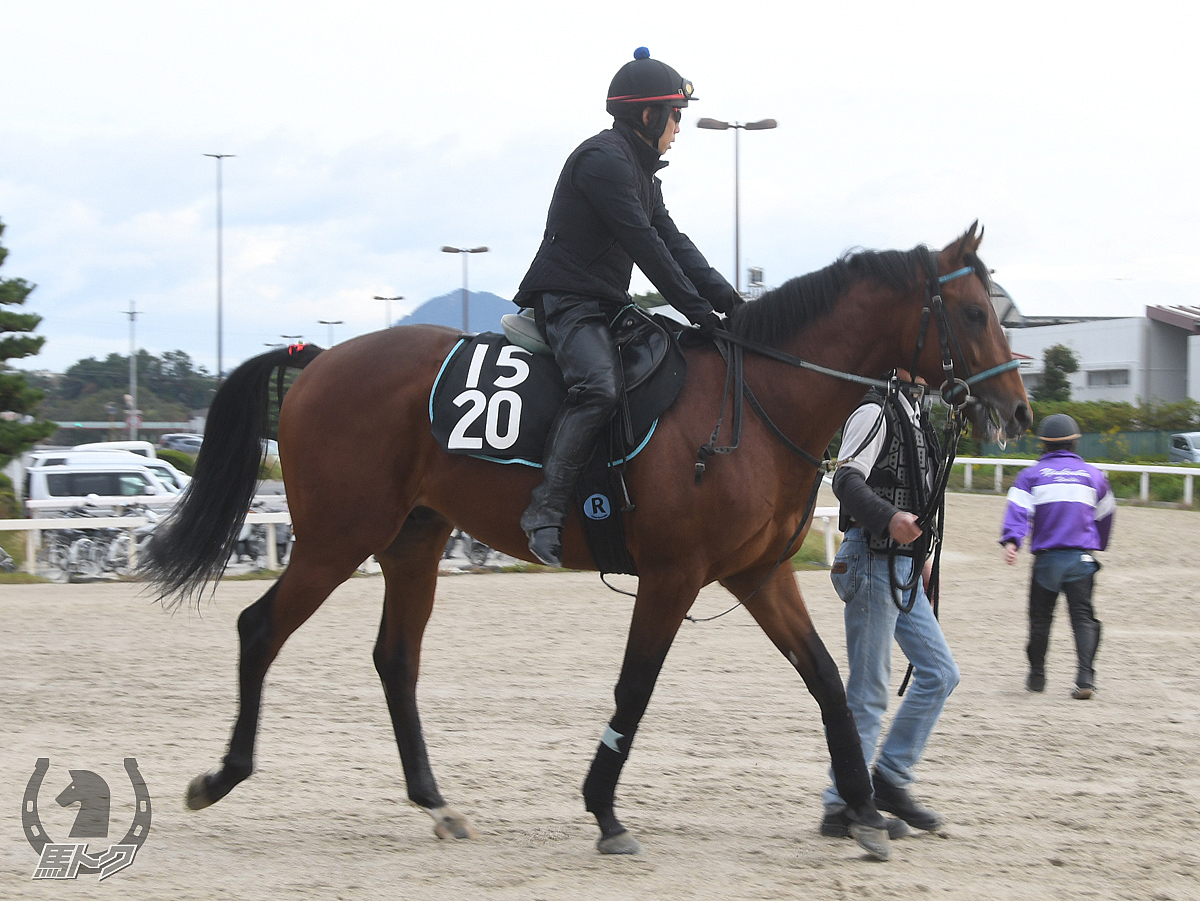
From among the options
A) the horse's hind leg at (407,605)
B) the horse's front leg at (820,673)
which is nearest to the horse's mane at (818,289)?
the horse's front leg at (820,673)

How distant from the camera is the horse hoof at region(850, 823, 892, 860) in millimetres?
4078

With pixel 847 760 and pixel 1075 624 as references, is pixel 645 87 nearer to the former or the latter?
pixel 847 760

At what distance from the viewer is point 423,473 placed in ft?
15.2

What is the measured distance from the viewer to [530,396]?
4.43m

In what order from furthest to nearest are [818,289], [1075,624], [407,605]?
1. [1075,624]
2. [407,605]
3. [818,289]

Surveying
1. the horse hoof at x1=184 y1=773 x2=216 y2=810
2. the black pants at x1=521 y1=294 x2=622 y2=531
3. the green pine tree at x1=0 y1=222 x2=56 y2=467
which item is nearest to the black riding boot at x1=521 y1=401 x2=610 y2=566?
the black pants at x1=521 y1=294 x2=622 y2=531

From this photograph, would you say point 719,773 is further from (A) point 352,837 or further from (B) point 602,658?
(B) point 602,658

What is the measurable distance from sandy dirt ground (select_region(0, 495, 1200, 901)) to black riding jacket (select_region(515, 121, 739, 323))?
216 cm

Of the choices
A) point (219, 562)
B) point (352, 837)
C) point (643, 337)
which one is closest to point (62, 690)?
point (219, 562)

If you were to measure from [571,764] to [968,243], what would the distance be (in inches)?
120

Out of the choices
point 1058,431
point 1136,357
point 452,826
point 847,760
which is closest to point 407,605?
point 452,826

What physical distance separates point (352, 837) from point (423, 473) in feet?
4.88

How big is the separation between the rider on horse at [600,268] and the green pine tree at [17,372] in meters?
18.5

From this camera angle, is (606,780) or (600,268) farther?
(600,268)
